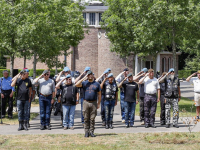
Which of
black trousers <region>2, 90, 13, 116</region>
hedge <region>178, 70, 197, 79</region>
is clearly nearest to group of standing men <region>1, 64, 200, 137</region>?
black trousers <region>2, 90, 13, 116</region>

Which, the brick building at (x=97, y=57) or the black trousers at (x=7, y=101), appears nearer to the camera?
the black trousers at (x=7, y=101)

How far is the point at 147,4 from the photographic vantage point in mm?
22094

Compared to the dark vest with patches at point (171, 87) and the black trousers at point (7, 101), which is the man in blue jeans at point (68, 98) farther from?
the black trousers at point (7, 101)

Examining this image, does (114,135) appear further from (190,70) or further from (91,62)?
(190,70)

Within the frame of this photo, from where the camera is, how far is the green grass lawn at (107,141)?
9.09m

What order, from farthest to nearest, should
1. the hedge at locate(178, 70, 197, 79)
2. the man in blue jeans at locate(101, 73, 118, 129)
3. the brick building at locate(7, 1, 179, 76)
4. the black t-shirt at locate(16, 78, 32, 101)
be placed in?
the hedge at locate(178, 70, 197, 79) → the brick building at locate(7, 1, 179, 76) → the man in blue jeans at locate(101, 73, 118, 129) → the black t-shirt at locate(16, 78, 32, 101)

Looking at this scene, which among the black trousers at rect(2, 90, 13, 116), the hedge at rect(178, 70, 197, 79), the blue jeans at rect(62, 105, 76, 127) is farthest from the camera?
the hedge at rect(178, 70, 197, 79)

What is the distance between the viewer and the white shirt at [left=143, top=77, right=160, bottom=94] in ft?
41.1

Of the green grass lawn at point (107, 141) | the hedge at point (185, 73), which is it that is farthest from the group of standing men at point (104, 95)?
the hedge at point (185, 73)

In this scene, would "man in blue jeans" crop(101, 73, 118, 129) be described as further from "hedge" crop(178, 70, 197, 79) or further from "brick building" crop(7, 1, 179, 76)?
"hedge" crop(178, 70, 197, 79)

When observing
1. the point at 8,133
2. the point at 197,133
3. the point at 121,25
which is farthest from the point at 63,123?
the point at 121,25

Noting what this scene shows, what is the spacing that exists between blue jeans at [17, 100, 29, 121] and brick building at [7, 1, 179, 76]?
36.3 meters

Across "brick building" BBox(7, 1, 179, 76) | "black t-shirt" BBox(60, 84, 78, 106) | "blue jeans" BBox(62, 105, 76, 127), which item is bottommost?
"blue jeans" BBox(62, 105, 76, 127)

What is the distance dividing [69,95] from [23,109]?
59.3 inches
